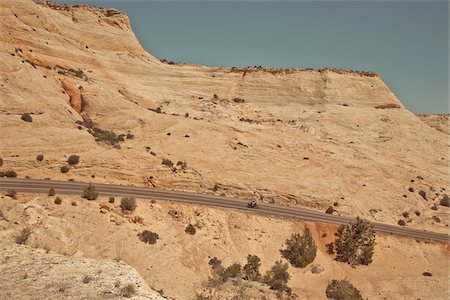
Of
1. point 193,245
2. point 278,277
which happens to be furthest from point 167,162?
point 278,277

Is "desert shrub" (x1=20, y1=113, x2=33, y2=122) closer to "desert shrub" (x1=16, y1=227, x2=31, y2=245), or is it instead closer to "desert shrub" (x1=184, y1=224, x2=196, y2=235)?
"desert shrub" (x1=16, y1=227, x2=31, y2=245)

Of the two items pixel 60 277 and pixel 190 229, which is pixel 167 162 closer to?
Result: pixel 190 229

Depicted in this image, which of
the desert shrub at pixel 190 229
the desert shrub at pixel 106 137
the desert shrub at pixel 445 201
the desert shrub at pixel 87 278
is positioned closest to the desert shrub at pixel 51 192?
the desert shrub at pixel 190 229

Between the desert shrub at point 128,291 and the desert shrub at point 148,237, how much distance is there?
9613mm

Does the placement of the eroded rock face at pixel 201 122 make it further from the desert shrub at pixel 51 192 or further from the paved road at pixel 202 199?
the desert shrub at pixel 51 192

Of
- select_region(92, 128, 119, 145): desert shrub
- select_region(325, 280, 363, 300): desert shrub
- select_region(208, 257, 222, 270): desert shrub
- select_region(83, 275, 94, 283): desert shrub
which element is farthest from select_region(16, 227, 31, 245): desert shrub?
select_region(325, 280, 363, 300): desert shrub

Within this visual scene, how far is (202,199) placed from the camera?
42.8 m

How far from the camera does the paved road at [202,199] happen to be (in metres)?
36.5

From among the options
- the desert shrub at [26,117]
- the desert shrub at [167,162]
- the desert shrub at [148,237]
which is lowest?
the desert shrub at [148,237]

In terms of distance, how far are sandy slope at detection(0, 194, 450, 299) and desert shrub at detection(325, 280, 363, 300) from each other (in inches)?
29.2

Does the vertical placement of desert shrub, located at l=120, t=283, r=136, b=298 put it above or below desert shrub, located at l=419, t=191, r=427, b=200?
below

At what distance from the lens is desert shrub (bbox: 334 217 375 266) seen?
39156mm

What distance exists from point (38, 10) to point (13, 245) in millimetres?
53732

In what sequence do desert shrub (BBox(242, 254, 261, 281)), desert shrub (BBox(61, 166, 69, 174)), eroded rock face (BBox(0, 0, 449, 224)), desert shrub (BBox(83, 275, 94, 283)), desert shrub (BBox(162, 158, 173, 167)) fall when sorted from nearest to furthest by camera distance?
1. desert shrub (BBox(83, 275, 94, 283))
2. desert shrub (BBox(242, 254, 261, 281))
3. desert shrub (BBox(61, 166, 69, 174))
4. eroded rock face (BBox(0, 0, 449, 224))
5. desert shrub (BBox(162, 158, 173, 167))
